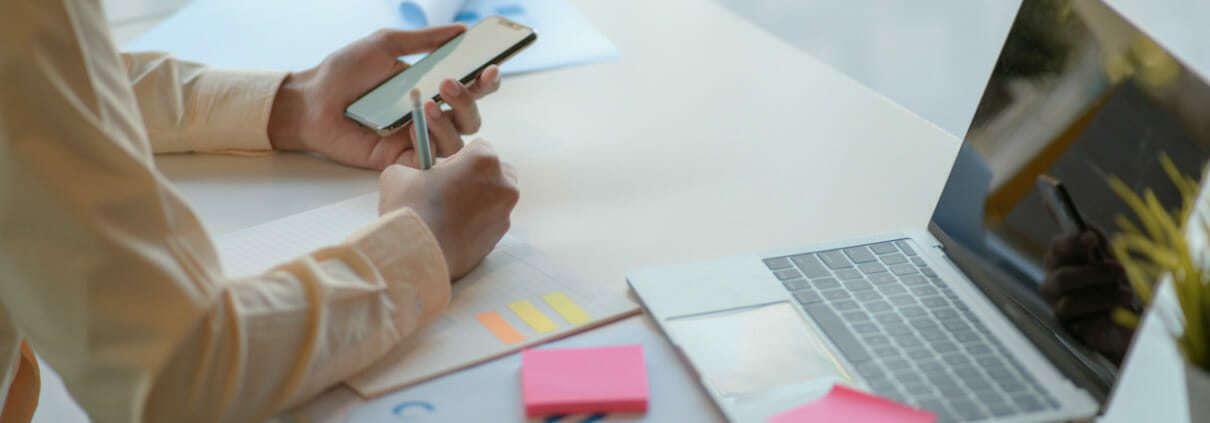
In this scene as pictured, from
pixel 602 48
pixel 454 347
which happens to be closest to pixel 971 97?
pixel 602 48

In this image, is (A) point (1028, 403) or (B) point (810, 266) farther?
(B) point (810, 266)

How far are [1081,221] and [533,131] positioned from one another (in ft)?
1.90

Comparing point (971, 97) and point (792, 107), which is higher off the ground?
point (792, 107)

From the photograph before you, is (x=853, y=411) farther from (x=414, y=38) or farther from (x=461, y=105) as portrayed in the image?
(x=414, y=38)

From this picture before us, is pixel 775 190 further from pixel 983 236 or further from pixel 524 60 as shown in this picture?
pixel 524 60

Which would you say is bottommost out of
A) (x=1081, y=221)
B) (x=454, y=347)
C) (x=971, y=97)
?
(x=971, y=97)

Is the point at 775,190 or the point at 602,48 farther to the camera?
the point at 602,48

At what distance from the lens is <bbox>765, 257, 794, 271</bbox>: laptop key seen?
0.85 meters

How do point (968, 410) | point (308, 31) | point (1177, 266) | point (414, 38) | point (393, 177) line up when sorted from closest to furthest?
point (1177, 266), point (968, 410), point (393, 177), point (414, 38), point (308, 31)

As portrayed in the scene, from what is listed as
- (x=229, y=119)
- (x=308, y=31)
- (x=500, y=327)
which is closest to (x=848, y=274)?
(x=500, y=327)

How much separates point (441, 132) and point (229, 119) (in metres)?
0.22

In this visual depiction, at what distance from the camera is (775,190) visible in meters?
1.01

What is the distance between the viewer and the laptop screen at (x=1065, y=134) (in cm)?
67

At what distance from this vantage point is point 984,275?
82cm
